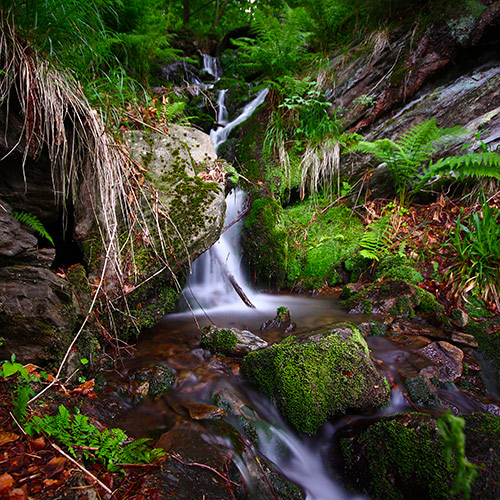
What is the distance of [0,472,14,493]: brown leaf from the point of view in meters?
0.97

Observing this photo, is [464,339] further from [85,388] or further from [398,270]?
[85,388]

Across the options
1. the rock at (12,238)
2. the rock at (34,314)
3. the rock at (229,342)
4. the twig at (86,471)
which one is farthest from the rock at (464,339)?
the rock at (12,238)

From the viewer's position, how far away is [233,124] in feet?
23.0

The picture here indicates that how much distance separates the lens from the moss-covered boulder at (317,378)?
199 cm

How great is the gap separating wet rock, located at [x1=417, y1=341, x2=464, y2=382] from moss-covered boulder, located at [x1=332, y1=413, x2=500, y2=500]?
30.1 inches

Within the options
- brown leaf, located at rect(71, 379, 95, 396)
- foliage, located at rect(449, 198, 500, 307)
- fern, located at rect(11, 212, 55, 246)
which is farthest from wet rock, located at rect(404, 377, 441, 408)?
fern, located at rect(11, 212, 55, 246)

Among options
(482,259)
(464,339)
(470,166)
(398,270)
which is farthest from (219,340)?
(470,166)

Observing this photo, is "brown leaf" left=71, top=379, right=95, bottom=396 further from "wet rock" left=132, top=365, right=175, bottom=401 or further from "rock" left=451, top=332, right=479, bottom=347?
"rock" left=451, top=332, right=479, bottom=347

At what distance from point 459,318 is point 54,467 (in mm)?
3681

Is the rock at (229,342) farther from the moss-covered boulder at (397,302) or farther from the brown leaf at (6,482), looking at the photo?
the brown leaf at (6,482)

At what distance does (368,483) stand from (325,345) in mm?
856

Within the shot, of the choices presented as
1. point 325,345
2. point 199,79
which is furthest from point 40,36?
point 199,79

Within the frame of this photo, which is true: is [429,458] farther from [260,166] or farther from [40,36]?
[260,166]

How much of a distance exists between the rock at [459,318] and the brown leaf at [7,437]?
3.79 m
